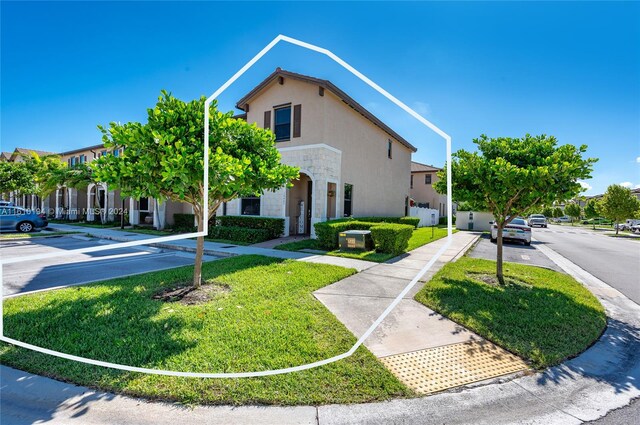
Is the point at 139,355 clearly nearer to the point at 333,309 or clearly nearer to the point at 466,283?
the point at 333,309

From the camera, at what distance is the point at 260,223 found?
13.8 metres

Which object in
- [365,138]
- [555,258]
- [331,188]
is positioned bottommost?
[555,258]

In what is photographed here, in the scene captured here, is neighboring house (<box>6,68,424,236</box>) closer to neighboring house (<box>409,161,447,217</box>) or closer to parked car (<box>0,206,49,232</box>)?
parked car (<box>0,206,49,232</box>)

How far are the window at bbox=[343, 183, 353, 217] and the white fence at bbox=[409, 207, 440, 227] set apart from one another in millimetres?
12234

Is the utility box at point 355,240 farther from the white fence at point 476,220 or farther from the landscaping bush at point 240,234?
the white fence at point 476,220

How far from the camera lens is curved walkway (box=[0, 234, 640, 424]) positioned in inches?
101

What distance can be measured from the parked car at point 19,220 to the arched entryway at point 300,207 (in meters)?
14.9

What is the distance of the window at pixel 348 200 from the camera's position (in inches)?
628

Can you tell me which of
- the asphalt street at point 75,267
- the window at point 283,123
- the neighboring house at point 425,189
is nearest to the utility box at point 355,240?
the asphalt street at point 75,267

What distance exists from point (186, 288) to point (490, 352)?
5178 millimetres

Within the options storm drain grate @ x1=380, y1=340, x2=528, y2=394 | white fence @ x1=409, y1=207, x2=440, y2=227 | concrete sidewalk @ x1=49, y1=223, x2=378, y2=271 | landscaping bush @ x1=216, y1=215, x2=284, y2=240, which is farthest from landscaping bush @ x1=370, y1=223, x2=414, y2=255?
white fence @ x1=409, y1=207, x2=440, y2=227

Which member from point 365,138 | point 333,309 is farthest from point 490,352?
point 365,138

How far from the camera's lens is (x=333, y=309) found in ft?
16.4

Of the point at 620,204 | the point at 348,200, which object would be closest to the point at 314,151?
the point at 348,200
